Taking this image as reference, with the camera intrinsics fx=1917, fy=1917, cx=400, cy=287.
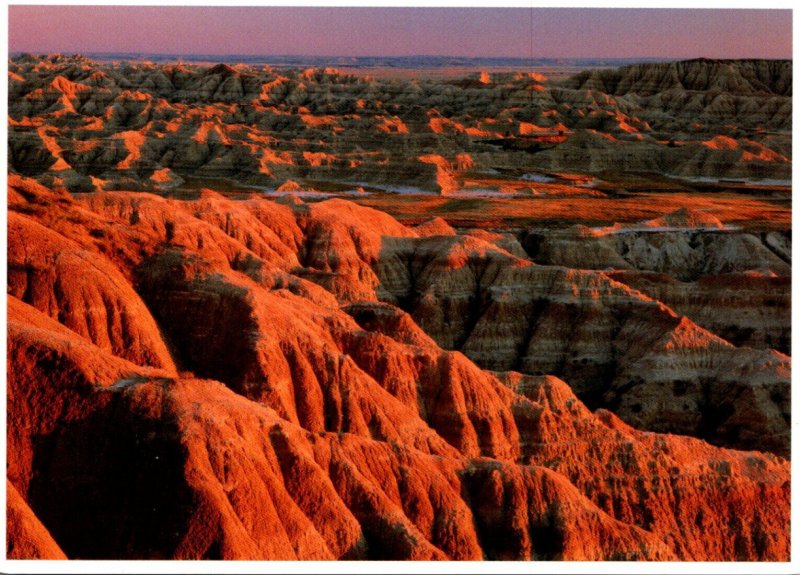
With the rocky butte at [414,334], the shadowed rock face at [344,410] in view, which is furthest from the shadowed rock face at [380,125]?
the shadowed rock face at [344,410]

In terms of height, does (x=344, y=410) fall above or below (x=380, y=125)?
above

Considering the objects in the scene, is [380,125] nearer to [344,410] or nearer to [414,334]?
[414,334]

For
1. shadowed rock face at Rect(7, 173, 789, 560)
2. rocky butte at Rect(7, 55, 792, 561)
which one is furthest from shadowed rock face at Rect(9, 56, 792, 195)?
shadowed rock face at Rect(7, 173, 789, 560)

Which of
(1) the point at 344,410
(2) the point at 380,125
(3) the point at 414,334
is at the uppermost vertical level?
(1) the point at 344,410

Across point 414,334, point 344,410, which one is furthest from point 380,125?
point 344,410

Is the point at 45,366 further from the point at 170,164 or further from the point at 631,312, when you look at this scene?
the point at 170,164

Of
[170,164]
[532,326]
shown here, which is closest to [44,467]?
[532,326]
